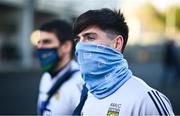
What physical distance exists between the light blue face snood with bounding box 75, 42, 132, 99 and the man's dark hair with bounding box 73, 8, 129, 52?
0.12 metres

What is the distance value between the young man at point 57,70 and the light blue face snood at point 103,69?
1.45 m

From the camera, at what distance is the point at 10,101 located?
1678 cm

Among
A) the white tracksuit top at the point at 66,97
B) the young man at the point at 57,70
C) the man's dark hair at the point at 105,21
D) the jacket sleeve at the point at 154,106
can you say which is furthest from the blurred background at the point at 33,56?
the jacket sleeve at the point at 154,106

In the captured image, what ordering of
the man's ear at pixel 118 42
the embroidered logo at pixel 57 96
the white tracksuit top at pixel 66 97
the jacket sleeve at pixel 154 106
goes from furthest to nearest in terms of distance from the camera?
the embroidered logo at pixel 57 96 < the white tracksuit top at pixel 66 97 < the man's ear at pixel 118 42 < the jacket sleeve at pixel 154 106

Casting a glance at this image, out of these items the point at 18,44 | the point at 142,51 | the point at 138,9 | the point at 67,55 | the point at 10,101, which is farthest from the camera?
the point at 138,9

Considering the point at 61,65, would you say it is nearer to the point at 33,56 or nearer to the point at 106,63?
the point at 106,63

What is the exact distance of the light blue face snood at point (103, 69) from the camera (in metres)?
3.36

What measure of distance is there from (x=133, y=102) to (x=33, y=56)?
36.7 m

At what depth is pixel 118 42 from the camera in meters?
3.41

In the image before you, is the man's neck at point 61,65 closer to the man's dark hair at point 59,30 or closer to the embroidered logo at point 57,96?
the man's dark hair at point 59,30

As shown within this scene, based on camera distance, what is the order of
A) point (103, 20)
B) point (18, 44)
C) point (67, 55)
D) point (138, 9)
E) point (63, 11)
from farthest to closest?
point (138, 9) < point (63, 11) < point (18, 44) < point (67, 55) < point (103, 20)

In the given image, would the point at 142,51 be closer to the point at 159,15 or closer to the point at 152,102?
the point at 159,15

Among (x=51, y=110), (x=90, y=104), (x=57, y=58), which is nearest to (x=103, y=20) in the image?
(x=90, y=104)

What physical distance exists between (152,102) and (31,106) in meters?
12.2
